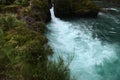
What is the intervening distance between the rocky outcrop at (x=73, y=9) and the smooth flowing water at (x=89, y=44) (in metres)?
0.51

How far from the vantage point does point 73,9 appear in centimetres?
1380

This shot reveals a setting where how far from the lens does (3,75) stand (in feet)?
17.0

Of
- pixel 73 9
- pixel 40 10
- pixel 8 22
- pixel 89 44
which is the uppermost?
pixel 8 22

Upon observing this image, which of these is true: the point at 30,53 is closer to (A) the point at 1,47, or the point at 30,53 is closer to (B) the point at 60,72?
(A) the point at 1,47

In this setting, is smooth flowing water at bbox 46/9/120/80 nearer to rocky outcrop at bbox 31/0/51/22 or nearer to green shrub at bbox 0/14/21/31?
rocky outcrop at bbox 31/0/51/22

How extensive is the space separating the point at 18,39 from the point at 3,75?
2.01m

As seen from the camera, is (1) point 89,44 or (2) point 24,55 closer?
(2) point 24,55

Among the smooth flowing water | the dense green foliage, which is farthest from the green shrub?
the smooth flowing water

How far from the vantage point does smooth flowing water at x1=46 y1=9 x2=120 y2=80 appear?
709cm

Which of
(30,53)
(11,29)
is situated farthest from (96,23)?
(30,53)

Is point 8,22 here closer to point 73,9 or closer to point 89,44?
point 89,44

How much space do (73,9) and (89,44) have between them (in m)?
4.84

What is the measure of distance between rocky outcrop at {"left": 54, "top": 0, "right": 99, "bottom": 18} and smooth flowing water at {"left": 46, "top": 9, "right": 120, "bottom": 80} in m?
0.51

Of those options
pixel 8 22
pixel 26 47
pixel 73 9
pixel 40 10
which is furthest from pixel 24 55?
pixel 73 9
